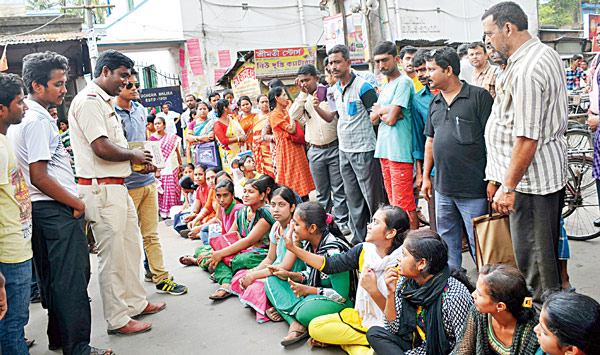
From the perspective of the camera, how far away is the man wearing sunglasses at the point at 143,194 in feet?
13.5

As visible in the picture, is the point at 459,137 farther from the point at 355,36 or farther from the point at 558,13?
the point at 558,13

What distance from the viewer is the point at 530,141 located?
99.1 inches

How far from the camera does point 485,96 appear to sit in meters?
3.15

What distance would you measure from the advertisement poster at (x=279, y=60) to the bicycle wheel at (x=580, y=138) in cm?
750

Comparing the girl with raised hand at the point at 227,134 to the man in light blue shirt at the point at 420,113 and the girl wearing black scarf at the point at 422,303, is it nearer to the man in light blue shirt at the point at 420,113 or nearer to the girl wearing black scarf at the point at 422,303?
the man in light blue shirt at the point at 420,113

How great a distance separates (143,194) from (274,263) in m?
1.32

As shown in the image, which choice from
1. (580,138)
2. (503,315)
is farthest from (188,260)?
(580,138)

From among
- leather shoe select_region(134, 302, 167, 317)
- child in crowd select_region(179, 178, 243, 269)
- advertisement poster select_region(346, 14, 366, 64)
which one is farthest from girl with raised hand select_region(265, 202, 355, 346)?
advertisement poster select_region(346, 14, 366, 64)

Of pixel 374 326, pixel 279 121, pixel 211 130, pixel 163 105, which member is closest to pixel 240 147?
pixel 211 130

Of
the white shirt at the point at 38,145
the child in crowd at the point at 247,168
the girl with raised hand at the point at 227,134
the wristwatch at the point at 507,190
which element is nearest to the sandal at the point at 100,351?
the white shirt at the point at 38,145

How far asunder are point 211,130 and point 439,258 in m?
5.46

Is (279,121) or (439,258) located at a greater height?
(279,121)

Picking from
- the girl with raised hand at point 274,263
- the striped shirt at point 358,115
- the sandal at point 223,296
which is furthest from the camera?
the striped shirt at point 358,115

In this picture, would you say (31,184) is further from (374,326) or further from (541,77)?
(541,77)
